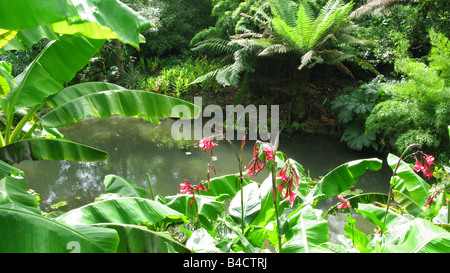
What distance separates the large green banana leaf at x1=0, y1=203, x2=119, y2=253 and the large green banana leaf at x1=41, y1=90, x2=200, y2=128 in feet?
3.09

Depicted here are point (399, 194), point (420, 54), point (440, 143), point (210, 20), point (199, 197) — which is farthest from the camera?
point (210, 20)

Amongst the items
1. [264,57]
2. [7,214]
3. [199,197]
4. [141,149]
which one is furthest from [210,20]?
[7,214]

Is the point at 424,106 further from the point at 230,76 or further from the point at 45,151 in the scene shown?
the point at 45,151

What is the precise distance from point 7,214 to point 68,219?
0.36 m

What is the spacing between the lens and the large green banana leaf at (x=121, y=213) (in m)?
1.57

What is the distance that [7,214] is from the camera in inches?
46.4

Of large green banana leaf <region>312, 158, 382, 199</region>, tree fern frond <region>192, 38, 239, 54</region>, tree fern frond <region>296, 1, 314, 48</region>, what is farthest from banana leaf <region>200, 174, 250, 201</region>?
tree fern frond <region>192, 38, 239, 54</region>

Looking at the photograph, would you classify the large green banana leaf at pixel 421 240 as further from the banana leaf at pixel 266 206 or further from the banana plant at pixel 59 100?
the banana plant at pixel 59 100

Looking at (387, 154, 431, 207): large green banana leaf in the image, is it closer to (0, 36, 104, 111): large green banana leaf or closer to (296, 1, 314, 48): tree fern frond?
(0, 36, 104, 111): large green banana leaf

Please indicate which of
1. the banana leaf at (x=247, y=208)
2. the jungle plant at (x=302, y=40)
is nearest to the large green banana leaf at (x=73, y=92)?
the banana leaf at (x=247, y=208)

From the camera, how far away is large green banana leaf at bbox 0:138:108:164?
6.41ft

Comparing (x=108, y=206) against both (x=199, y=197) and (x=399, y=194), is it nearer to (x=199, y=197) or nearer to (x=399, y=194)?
(x=199, y=197)

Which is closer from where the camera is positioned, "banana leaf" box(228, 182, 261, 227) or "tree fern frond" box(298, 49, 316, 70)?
"banana leaf" box(228, 182, 261, 227)

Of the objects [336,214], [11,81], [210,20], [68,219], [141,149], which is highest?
[210,20]
